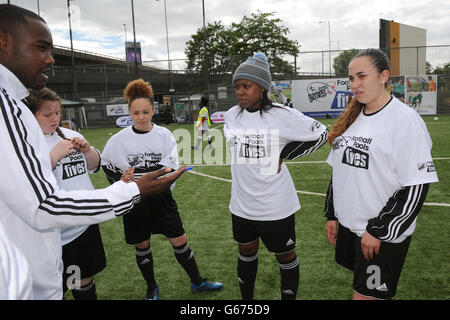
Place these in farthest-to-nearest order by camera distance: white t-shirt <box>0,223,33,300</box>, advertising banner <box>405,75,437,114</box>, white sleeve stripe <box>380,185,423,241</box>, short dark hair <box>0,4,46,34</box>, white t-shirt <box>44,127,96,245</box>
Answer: advertising banner <box>405,75,437,114</box> → white t-shirt <box>44,127,96,245</box> → white sleeve stripe <box>380,185,423,241</box> → short dark hair <box>0,4,46,34</box> → white t-shirt <box>0,223,33,300</box>

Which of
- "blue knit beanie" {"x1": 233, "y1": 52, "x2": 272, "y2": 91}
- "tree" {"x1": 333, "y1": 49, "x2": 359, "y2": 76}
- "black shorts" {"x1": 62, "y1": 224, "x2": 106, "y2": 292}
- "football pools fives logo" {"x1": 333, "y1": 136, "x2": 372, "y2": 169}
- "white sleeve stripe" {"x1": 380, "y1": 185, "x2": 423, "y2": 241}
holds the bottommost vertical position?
"black shorts" {"x1": 62, "y1": 224, "x2": 106, "y2": 292}

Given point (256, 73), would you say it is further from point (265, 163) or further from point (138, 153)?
point (138, 153)

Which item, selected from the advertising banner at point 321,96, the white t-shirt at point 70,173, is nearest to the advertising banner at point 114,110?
the advertising banner at point 321,96

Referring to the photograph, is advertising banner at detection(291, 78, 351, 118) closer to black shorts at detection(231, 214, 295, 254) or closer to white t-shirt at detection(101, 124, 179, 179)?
white t-shirt at detection(101, 124, 179, 179)

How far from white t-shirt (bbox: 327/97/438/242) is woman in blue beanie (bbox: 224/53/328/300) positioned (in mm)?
541

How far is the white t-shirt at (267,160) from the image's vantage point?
290 centimetres

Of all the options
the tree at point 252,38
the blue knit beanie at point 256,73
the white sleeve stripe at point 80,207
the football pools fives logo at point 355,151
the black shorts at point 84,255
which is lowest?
the black shorts at point 84,255

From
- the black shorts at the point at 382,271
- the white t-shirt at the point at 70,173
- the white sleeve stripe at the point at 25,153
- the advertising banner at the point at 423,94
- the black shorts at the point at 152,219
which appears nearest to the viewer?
the white sleeve stripe at the point at 25,153

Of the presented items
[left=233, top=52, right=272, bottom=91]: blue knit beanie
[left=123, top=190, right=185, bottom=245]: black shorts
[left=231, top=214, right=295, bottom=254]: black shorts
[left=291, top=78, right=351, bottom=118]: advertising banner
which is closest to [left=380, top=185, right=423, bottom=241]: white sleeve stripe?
[left=231, top=214, right=295, bottom=254]: black shorts

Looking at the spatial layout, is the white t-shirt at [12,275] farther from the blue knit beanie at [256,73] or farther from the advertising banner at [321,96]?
the advertising banner at [321,96]

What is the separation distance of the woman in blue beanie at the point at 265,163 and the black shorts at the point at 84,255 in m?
1.24

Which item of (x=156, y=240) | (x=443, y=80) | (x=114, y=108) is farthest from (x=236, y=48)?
(x=156, y=240)

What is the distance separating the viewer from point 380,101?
223 cm

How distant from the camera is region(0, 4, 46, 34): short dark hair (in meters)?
1.45
